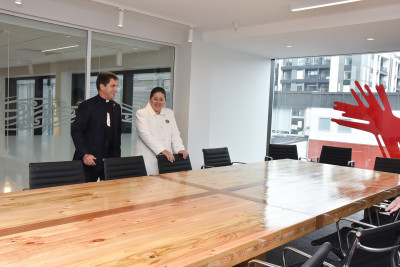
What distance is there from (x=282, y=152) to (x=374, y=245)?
167 inches

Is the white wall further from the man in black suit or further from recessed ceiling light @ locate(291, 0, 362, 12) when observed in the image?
the man in black suit

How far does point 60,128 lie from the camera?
5.28m

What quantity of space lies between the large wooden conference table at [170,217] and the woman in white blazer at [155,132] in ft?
2.28

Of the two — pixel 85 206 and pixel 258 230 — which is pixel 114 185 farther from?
pixel 258 230

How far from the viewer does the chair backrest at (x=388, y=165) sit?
14.7 feet

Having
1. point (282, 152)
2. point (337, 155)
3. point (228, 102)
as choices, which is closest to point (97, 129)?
point (282, 152)

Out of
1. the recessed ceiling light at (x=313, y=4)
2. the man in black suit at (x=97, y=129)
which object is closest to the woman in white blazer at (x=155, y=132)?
the man in black suit at (x=97, y=129)

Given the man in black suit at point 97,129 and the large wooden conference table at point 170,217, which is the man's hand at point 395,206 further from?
the man in black suit at point 97,129

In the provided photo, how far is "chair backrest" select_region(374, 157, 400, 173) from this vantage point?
4.48 m

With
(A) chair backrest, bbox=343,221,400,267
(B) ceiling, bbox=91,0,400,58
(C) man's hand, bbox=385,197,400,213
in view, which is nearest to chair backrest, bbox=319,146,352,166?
(B) ceiling, bbox=91,0,400,58

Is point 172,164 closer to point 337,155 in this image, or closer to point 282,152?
point 282,152

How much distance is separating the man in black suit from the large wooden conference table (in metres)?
0.79

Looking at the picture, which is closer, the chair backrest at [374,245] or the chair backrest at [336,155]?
the chair backrest at [374,245]

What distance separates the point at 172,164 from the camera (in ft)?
12.5
